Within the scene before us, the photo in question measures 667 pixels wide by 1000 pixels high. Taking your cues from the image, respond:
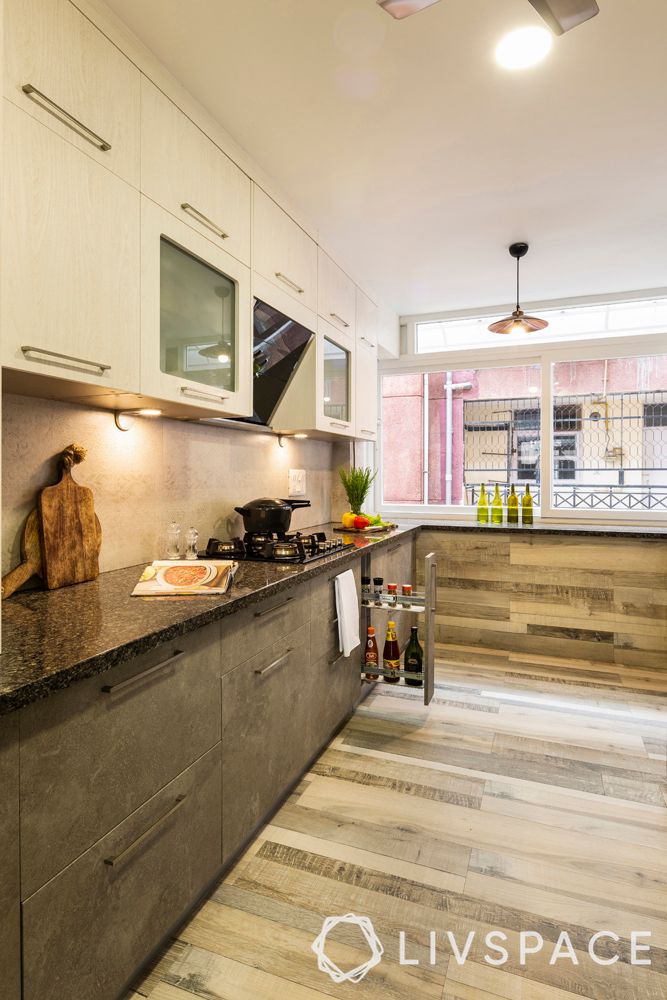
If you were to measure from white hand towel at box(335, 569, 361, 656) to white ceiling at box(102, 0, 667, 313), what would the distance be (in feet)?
5.72

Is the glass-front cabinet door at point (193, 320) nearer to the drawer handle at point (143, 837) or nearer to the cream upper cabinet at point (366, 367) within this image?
the drawer handle at point (143, 837)

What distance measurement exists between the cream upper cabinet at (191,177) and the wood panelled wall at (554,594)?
8.00ft

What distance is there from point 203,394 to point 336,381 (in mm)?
1349

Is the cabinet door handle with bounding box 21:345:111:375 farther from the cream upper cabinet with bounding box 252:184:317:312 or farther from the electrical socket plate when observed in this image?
the electrical socket plate

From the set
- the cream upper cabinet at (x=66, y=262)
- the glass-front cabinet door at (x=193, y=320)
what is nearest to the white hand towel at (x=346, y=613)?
the glass-front cabinet door at (x=193, y=320)

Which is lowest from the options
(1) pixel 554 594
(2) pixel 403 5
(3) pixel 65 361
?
(1) pixel 554 594

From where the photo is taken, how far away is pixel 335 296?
3.07 m

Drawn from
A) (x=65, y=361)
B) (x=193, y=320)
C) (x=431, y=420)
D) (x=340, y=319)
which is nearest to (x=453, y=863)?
(x=65, y=361)

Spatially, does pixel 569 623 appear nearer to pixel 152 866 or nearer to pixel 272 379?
pixel 272 379

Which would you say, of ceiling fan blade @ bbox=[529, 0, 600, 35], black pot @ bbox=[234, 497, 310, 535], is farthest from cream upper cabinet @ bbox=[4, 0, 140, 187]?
black pot @ bbox=[234, 497, 310, 535]

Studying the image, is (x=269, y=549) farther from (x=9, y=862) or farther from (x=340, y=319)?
(x=340, y=319)

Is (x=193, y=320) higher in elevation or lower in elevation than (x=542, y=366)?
lower

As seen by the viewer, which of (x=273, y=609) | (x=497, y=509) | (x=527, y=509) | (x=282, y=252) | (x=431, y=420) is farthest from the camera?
(x=431, y=420)

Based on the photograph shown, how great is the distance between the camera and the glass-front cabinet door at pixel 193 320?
1.62 metres
